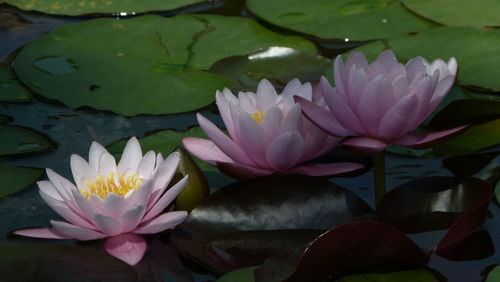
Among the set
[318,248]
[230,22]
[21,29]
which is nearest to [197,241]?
[318,248]

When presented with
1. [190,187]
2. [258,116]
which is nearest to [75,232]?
[190,187]

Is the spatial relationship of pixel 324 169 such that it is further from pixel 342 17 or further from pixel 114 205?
pixel 342 17

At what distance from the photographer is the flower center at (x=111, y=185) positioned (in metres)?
1.62

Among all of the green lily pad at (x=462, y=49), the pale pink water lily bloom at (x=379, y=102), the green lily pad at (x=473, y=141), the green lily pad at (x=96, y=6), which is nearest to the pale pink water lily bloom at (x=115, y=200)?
the pale pink water lily bloom at (x=379, y=102)

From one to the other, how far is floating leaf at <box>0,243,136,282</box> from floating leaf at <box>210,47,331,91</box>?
0.91m

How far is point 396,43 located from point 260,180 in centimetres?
96

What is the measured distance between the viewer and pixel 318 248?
1.42 m

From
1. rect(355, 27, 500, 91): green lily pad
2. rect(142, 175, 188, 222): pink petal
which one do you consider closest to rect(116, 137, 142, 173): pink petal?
rect(142, 175, 188, 222): pink petal

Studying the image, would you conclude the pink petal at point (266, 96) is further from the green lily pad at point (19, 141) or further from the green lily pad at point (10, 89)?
the green lily pad at point (10, 89)

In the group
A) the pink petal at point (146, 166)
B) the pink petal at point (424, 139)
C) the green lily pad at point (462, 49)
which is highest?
the pink petal at point (424, 139)

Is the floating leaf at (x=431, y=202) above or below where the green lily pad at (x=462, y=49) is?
below

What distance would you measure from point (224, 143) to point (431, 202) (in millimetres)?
439

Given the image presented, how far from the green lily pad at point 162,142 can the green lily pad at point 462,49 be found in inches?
26.1

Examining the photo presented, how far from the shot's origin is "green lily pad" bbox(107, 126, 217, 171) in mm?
1959
